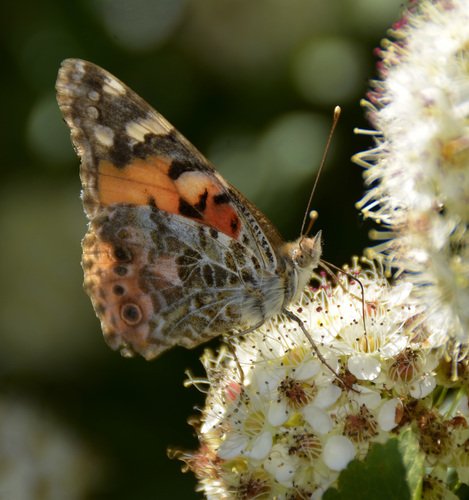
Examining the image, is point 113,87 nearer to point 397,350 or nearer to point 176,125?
point 176,125

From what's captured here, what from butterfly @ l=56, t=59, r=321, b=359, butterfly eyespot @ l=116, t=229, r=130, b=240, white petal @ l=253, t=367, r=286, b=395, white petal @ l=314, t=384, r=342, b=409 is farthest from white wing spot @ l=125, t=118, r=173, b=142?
white petal @ l=314, t=384, r=342, b=409

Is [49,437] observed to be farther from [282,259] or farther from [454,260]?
[454,260]

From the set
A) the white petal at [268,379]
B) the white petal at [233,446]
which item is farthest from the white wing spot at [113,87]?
the white petal at [233,446]

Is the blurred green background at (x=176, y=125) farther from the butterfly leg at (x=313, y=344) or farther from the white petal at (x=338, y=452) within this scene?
the white petal at (x=338, y=452)

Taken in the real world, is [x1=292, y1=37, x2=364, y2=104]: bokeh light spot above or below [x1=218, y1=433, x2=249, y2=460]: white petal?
above

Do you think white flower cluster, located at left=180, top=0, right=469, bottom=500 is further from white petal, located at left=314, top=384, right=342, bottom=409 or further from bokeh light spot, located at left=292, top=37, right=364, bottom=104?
bokeh light spot, located at left=292, top=37, right=364, bottom=104

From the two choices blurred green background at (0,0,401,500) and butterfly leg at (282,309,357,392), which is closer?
butterfly leg at (282,309,357,392)

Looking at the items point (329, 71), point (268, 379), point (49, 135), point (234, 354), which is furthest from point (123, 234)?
point (329, 71)
